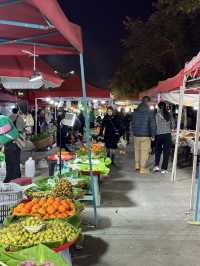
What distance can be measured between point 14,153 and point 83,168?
1.94m

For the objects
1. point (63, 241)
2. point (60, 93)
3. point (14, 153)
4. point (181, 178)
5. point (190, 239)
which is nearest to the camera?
point (63, 241)

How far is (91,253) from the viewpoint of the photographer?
18.9ft

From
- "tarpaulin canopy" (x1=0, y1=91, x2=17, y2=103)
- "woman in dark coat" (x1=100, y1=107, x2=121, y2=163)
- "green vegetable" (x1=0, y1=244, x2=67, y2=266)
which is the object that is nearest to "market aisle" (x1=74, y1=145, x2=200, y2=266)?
"green vegetable" (x1=0, y1=244, x2=67, y2=266)

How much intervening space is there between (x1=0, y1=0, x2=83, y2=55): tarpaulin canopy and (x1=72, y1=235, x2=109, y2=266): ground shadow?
2.49 metres

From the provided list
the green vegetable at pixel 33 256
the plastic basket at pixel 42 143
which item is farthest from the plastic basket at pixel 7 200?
the plastic basket at pixel 42 143

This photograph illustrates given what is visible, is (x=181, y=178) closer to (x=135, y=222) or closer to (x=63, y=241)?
(x=135, y=222)

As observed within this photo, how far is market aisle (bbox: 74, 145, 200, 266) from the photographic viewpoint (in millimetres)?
5582

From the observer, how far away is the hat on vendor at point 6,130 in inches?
324

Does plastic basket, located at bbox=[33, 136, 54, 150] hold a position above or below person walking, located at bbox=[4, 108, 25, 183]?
below

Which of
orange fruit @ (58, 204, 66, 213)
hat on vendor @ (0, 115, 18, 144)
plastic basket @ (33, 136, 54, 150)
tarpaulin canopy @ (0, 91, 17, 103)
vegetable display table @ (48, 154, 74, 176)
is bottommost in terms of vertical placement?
plastic basket @ (33, 136, 54, 150)

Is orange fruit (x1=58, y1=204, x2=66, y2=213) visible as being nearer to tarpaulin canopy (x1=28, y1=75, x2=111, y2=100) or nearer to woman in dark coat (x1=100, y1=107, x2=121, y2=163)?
woman in dark coat (x1=100, y1=107, x2=121, y2=163)

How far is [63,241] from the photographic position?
14.4 feet

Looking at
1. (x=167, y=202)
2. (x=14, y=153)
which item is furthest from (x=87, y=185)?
(x=14, y=153)

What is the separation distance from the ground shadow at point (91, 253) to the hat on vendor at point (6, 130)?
287 centimetres
